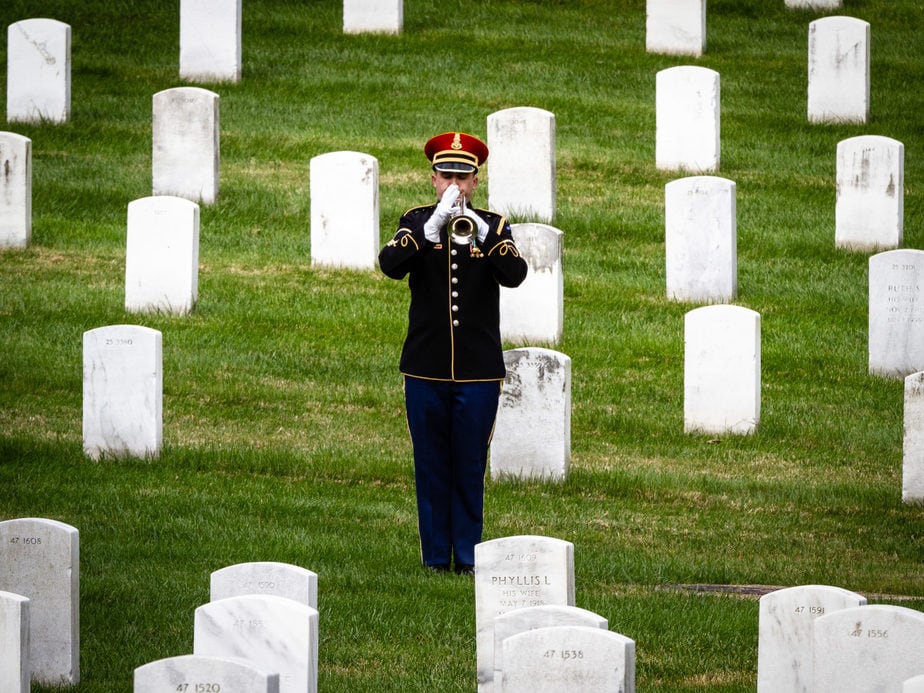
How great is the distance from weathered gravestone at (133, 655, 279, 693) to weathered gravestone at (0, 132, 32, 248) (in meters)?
10.3

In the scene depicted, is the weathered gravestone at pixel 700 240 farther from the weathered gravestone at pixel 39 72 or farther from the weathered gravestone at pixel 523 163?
the weathered gravestone at pixel 39 72

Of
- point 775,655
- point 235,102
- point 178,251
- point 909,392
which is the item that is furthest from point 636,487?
point 235,102

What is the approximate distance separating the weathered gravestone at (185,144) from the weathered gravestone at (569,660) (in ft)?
36.5

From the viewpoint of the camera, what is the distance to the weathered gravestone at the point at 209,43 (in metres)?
19.0

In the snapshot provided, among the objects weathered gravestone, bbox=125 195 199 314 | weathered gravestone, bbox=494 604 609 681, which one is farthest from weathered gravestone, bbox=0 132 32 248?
weathered gravestone, bbox=494 604 609 681

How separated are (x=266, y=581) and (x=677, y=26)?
15.1 metres

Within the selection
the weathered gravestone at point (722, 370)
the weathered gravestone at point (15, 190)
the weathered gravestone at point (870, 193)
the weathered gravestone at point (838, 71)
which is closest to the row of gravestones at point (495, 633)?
the weathered gravestone at point (722, 370)

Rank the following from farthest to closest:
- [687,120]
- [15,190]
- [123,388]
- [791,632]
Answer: [687,120] → [15,190] → [123,388] → [791,632]

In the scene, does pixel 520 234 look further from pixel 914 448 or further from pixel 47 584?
pixel 47 584

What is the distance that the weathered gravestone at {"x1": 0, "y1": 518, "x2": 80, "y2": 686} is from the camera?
6.50 m

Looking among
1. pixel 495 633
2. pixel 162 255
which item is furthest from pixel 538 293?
pixel 495 633

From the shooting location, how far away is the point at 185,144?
52.1 ft

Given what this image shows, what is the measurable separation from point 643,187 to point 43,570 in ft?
35.3

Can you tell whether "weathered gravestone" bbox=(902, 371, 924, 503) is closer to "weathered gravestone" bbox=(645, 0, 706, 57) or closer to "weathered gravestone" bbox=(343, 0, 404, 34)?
"weathered gravestone" bbox=(645, 0, 706, 57)
